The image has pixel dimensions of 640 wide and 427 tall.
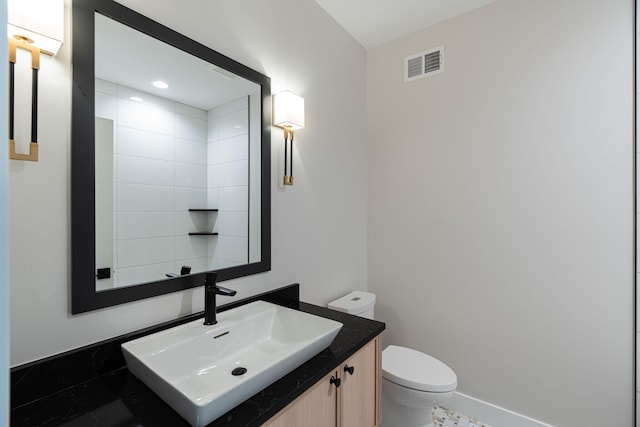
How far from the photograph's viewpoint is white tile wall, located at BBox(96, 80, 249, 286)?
1043mm

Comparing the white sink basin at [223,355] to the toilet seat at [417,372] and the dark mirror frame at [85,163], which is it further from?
the toilet seat at [417,372]

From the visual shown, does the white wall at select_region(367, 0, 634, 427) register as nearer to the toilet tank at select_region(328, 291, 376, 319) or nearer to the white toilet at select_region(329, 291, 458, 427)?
the toilet tank at select_region(328, 291, 376, 319)

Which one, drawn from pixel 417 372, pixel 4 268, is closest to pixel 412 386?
pixel 417 372

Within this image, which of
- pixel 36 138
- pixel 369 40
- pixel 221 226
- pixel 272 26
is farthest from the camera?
pixel 369 40

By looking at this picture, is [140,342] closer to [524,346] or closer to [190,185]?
[190,185]

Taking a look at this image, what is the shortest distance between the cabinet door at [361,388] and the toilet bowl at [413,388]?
0.36m

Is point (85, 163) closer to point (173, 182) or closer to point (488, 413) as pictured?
point (173, 182)

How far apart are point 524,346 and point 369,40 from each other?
2412 mm

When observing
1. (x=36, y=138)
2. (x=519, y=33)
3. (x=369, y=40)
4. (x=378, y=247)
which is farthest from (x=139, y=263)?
(x=519, y=33)

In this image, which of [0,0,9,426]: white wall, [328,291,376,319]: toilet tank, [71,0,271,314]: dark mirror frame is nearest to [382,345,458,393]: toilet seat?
[328,291,376,319]: toilet tank

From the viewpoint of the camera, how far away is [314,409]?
3.17 ft

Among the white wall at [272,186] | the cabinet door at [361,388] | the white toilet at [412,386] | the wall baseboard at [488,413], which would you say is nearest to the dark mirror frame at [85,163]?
the white wall at [272,186]

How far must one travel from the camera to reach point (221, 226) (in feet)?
4.46

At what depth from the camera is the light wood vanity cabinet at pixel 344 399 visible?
0.91 metres
